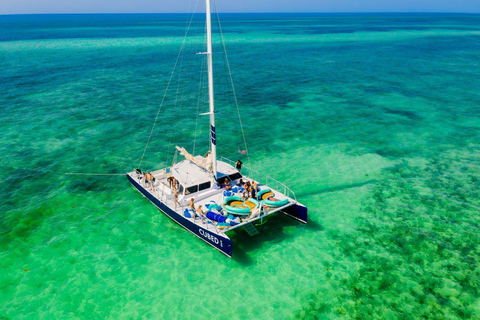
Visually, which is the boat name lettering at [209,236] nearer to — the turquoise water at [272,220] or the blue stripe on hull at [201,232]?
the blue stripe on hull at [201,232]

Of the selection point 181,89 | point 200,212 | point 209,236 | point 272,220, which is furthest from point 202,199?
point 181,89

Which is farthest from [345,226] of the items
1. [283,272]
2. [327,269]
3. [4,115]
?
[4,115]

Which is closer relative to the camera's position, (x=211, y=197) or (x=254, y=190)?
(x=254, y=190)

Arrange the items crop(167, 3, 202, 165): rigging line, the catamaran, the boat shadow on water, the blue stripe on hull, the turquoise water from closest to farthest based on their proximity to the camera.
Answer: the turquoise water < the blue stripe on hull < the catamaran < the boat shadow on water < crop(167, 3, 202, 165): rigging line

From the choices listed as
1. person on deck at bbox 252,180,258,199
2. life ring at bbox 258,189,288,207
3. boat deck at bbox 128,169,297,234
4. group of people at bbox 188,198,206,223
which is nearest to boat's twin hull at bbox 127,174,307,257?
boat deck at bbox 128,169,297,234

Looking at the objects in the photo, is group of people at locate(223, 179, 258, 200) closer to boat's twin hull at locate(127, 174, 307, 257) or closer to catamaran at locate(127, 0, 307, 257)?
catamaran at locate(127, 0, 307, 257)

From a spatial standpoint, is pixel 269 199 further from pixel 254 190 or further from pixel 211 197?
pixel 211 197
